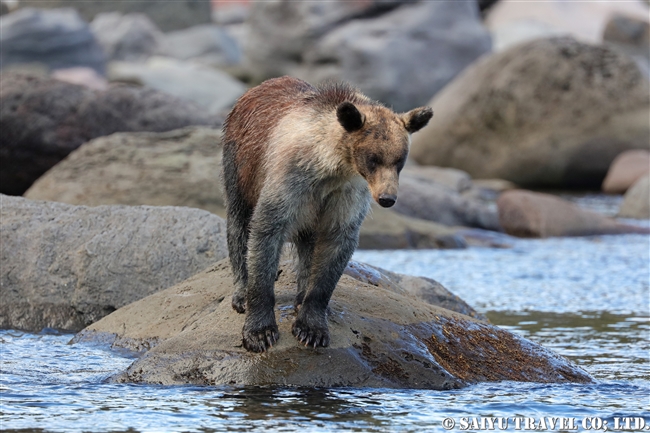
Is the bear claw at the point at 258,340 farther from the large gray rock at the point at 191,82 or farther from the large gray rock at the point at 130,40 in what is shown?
the large gray rock at the point at 130,40

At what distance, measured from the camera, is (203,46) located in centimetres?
5112

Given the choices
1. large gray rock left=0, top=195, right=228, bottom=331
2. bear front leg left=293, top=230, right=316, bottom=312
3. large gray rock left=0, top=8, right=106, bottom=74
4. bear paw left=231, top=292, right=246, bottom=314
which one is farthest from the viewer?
large gray rock left=0, top=8, right=106, bottom=74

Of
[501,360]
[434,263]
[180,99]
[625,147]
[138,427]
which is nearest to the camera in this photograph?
[138,427]

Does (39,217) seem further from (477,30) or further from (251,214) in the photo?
(477,30)

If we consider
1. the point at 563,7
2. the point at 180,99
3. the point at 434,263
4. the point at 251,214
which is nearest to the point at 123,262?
the point at 251,214

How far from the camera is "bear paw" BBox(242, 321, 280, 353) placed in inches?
271

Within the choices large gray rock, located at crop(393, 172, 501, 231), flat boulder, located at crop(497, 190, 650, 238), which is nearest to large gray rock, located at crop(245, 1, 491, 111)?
large gray rock, located at crop(393, 172, 501, 231)

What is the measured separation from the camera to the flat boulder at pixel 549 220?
55.3 ft

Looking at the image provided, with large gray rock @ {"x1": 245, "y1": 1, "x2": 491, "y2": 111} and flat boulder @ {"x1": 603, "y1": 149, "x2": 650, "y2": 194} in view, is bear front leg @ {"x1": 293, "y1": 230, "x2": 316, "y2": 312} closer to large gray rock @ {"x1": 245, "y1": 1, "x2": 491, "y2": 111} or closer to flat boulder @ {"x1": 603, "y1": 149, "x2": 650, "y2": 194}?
flat boulder @ {"x1": 603, "y1": 149, "x2": 650, "y2": 194}

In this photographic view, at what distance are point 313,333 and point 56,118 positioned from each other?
986 cm

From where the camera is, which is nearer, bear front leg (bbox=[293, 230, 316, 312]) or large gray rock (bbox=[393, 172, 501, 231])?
bear front leg (bbox=[293, 230, 316, 312])

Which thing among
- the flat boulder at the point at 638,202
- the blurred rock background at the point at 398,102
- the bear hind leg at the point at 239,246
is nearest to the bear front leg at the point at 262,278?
the bear hind leg at the point at 239,246

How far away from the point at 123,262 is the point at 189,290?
110 centimetres

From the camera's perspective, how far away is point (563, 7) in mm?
53719
